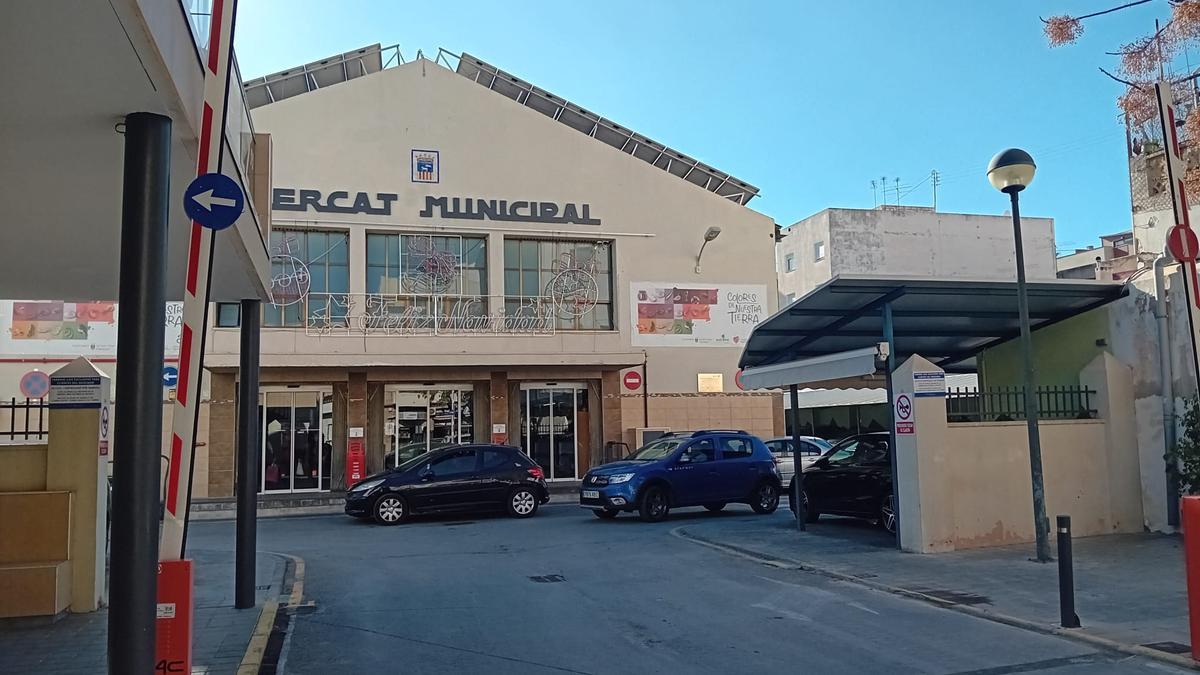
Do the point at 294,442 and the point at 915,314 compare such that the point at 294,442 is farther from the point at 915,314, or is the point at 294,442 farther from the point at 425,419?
the point at 915,314

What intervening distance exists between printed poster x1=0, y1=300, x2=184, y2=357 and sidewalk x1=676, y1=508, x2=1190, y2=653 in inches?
717

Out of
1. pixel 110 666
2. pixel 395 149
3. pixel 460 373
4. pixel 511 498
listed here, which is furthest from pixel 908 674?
pixel 395 149

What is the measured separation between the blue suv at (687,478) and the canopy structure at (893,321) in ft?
8.45

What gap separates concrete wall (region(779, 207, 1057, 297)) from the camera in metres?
46.5

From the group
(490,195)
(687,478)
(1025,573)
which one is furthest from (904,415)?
(490,195)

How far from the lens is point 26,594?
857 cm

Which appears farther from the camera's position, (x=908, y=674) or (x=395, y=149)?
(x=395, y=149)

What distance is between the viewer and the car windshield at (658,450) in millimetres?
18531

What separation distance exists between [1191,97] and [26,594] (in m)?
13.7

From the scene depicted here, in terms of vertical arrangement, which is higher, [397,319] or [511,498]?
[397,319]

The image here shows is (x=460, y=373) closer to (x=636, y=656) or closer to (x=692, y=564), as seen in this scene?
(x=692, y=564)

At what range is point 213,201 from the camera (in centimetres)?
512

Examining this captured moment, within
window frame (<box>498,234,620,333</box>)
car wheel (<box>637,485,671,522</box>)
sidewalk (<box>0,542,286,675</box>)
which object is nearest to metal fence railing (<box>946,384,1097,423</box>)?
car wheel (<box>637,485,671,522</box>)

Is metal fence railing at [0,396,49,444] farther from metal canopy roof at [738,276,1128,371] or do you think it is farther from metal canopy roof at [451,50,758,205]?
metal canopy roof at [451,50,758,205]
